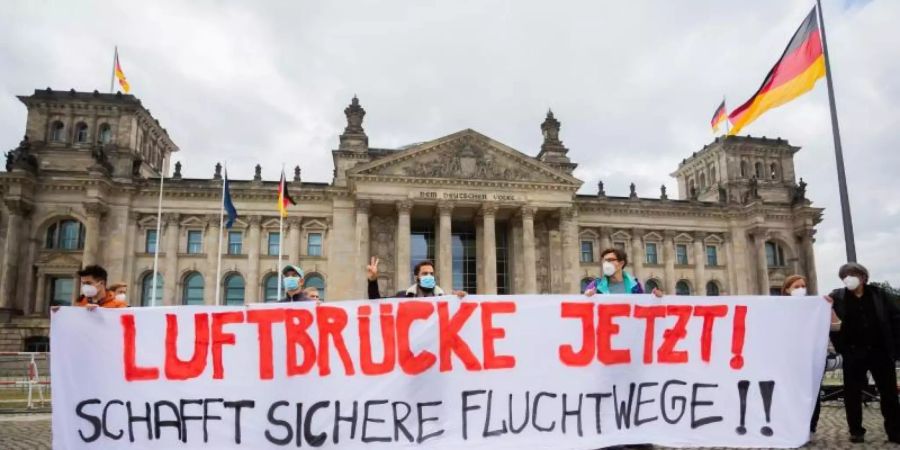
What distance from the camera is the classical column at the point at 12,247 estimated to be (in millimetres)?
37781

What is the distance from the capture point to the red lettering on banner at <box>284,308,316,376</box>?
7215 millimetres

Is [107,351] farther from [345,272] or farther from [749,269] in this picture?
[749,269]

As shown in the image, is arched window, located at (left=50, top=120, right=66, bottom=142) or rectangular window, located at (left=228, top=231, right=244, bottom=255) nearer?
rectangular window, located at (left=228, top=231, right=244, bottom=255)

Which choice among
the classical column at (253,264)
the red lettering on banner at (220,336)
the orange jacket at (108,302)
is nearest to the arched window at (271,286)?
the classical column at (253,264)

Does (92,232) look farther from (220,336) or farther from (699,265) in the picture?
(699,265)

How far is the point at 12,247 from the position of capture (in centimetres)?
3841

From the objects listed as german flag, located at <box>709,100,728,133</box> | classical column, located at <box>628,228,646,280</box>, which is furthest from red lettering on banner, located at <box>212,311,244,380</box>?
classical column, located at <box>628,228,646,280</box>

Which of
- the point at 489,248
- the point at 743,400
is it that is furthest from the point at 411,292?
the point at 489,248

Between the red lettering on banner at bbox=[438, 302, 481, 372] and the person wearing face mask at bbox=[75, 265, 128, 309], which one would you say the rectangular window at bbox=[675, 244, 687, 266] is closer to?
the red lettering on banner at bbox=[438, 302, 481, 372]

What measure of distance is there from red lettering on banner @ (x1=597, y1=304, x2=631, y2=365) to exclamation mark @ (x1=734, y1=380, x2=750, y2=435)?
5.01ft

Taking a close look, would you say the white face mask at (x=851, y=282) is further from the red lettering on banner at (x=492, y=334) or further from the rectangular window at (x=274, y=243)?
the rectangular window at (x=274, y=243)

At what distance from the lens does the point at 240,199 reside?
42562 millimetres

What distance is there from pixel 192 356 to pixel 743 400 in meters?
7.07

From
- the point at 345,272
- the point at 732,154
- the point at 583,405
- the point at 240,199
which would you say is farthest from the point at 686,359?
the point at 732,154
